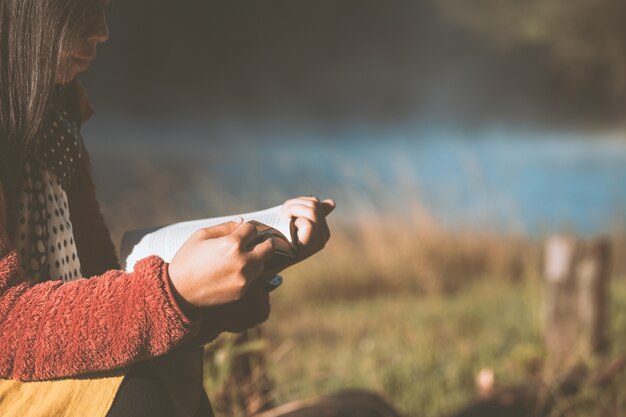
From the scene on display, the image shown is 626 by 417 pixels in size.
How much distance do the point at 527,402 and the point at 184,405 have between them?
62.4 inches

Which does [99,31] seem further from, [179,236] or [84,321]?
[84,321]

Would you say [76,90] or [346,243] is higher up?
[76,90]

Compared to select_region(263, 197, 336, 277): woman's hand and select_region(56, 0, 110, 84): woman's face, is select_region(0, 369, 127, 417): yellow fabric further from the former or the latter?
select_region(56, 0, 110, 84): woman's face

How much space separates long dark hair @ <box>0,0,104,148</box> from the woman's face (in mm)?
36

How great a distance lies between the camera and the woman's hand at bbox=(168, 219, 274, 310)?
1.04 metres

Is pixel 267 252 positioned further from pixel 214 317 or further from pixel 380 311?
pixel 380 311

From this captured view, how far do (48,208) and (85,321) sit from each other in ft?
0.77

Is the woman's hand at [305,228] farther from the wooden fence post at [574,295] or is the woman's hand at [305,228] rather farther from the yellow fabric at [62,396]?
the wooden fence post at [574,295]

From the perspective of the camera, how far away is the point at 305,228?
1214 millimetres

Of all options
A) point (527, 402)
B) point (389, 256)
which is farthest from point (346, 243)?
point (527, 402)

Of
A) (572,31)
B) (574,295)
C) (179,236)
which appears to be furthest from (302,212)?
(572,31)

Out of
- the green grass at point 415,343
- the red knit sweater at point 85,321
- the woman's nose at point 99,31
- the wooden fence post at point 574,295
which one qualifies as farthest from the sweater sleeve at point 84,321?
the wooden fence post at point 574,295

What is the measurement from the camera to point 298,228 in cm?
122

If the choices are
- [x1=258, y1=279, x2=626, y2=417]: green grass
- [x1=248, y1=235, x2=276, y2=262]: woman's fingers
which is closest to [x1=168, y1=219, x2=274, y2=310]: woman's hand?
[x1=248, y1=235, x2=276, y2=262]: woman's fingers
